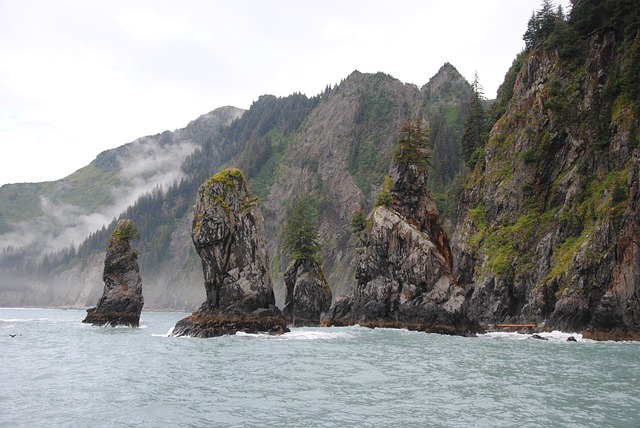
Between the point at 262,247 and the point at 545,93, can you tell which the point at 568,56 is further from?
the point at 262,247

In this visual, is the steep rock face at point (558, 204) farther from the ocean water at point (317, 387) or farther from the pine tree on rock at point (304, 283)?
the pine tree on rock at point (304, 283)

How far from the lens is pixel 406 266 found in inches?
3007

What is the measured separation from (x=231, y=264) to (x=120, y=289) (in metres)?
27.1

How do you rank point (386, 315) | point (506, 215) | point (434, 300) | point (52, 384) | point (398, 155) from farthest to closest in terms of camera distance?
point (398, 155) < point (506, 215) < point (386, 315) < point (434, 300) < point (52, 384)

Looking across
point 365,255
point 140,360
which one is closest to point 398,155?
point 365,255

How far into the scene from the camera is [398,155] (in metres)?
89.8

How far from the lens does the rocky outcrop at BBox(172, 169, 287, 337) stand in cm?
5947

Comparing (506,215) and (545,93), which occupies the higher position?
(545,93)

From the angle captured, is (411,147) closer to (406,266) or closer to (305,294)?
(406,266)

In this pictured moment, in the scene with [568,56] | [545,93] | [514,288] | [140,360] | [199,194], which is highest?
[568,56]

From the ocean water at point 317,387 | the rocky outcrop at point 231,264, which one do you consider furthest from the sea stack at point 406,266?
the ocean water at point 317,387

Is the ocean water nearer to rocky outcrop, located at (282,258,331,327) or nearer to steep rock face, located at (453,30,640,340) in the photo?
steep rock face, located at (453,30,640,340)

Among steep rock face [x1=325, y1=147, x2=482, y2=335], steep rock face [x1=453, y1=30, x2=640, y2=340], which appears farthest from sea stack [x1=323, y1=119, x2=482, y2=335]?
steep rock face [x1=453, y1=30, x2=640, y2=340]

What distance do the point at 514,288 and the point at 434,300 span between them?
40.4 feet
